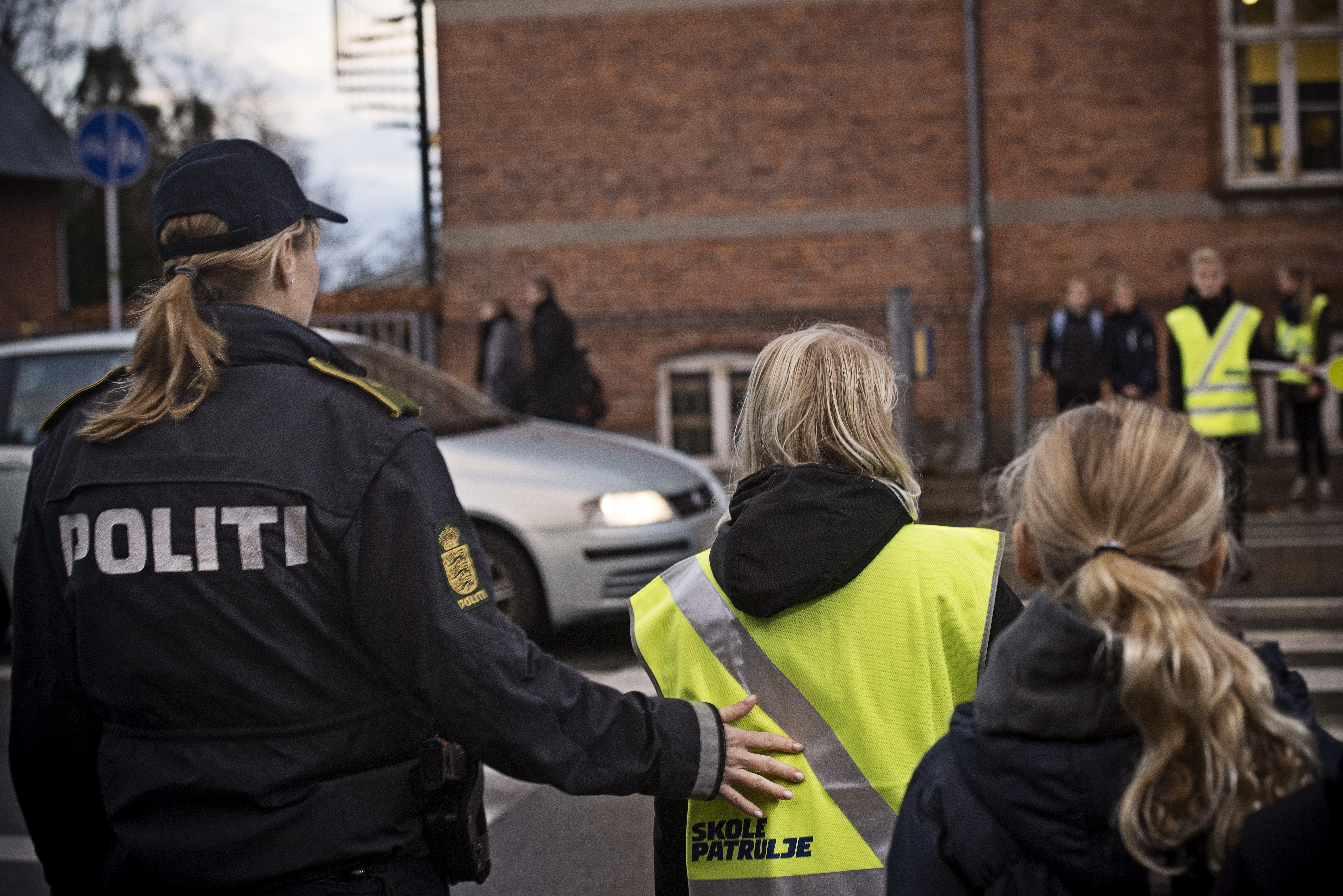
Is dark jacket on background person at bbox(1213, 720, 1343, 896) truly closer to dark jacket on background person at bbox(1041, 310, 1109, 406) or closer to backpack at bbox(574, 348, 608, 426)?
backpack at bbox(574, 348, 608, 426)

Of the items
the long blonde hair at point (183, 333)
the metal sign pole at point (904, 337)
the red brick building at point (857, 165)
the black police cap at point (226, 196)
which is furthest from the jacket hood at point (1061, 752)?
the red brick building at point (857, 165)

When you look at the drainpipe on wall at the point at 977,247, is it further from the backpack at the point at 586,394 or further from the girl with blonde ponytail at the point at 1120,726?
the girl with blonde ponytail at the point at 1120,726

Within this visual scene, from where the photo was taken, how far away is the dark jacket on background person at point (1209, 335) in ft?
26.8

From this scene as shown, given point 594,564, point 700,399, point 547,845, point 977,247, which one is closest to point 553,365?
point 700,399

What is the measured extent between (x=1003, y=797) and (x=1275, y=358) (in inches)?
311

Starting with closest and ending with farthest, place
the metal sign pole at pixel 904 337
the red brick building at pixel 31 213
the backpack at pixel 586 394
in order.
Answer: the metal sign pole at pixel 904 337, the backpack at pixel 586 394, the red brick building at pixel 31 213

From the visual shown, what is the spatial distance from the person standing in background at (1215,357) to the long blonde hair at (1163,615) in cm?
679

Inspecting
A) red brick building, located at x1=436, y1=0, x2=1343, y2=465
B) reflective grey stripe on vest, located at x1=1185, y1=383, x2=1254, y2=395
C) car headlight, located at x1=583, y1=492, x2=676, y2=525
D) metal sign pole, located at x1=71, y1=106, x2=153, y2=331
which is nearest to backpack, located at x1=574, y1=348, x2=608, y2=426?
red brick building, located at x1=436, y1=0, x2=1343, y2=465

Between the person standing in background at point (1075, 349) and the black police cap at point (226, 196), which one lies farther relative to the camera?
the person standing in background at point (1075, 349)

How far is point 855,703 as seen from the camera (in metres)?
2.06

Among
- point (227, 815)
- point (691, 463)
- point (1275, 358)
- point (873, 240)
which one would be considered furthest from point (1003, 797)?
point (873, 240)

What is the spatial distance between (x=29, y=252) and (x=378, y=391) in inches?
1155

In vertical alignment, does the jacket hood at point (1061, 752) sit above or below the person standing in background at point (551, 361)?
below

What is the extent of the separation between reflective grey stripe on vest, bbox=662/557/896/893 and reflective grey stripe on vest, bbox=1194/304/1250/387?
22.7 ft
